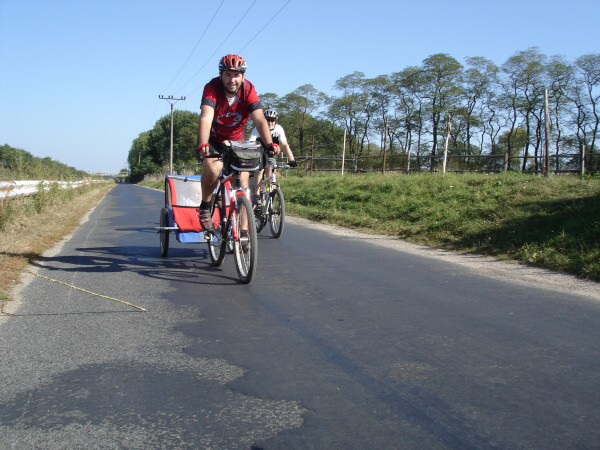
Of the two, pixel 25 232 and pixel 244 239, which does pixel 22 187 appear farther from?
pixel 244 239

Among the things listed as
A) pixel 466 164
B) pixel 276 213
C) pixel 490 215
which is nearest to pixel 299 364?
pixel 276 213

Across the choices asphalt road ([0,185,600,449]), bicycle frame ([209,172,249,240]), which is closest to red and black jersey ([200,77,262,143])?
bicycle frame ([209,172,249,240])

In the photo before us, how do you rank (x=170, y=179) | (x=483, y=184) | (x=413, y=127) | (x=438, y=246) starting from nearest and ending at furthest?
1. (x=170, y=179)
2. (x=438, y=246)
3. (x=483, y=184)
4. (x=413, y=127)

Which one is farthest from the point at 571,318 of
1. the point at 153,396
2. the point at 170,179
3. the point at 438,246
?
the point at 170,179

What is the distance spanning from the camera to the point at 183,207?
732 centimetres

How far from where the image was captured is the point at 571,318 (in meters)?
4.54

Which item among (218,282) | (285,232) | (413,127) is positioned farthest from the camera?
(413,127)

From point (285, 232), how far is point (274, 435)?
26.6 feet

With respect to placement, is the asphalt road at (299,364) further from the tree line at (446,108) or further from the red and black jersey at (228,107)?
the tree line at (446,108)

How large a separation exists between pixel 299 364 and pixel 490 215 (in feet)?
24.6

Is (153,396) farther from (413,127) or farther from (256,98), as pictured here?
(413,127)

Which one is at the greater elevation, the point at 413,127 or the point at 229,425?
the point at 413,127

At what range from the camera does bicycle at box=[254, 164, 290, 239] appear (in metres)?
9.55

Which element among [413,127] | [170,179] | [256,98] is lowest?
[170,179]
